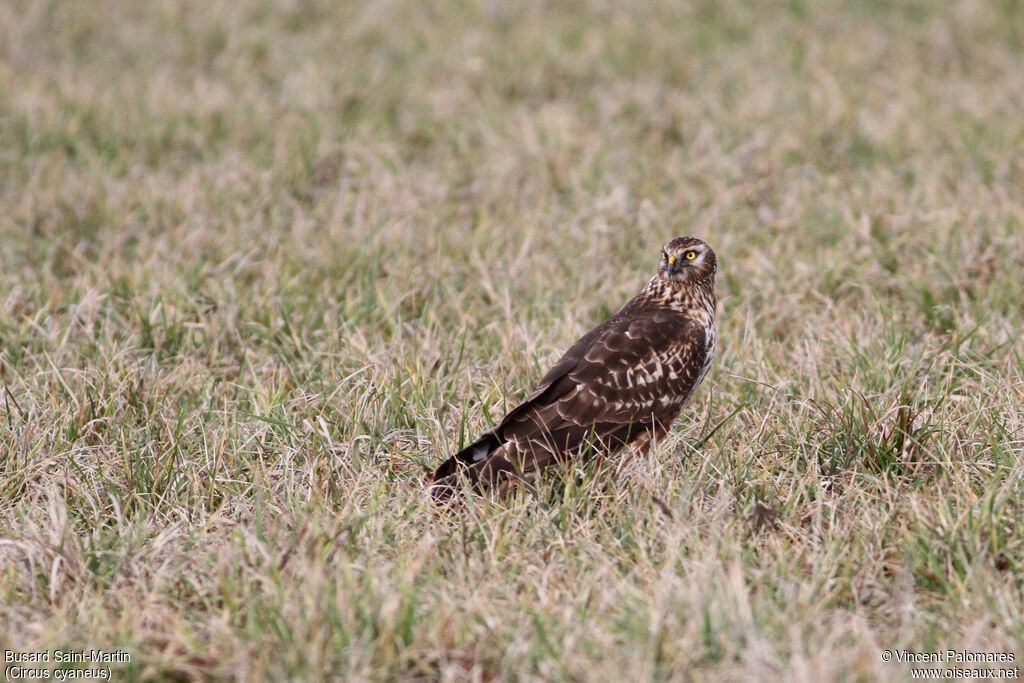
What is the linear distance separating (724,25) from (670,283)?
8.49 meters

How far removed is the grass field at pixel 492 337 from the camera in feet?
11.7

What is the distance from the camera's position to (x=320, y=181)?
8922 millimetres

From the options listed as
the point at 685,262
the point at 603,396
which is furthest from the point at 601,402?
the point at 685,262

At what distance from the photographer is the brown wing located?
183 inches

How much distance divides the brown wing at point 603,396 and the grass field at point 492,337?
19 cm

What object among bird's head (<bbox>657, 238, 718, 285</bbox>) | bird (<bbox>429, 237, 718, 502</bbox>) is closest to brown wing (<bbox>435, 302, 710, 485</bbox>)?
bird (<bbox>429, 237, 718, 502</bbox>)

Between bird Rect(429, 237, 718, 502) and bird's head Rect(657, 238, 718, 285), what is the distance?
0.18m

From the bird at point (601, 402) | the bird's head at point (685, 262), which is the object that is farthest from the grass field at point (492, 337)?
the bird's head at point (685, 262)

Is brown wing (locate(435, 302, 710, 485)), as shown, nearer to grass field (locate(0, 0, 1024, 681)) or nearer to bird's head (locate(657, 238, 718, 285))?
grass field (locate(0, 0, 1024, 681))

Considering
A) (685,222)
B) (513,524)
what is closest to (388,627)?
(513,524)

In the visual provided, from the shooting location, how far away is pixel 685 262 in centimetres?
543

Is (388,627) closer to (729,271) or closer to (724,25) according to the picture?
(729,271)

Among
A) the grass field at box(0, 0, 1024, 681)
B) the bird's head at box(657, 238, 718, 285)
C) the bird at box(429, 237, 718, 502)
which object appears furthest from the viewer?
the bird's head at box(657, 238, 718, 285)

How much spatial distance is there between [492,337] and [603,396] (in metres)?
1.42
